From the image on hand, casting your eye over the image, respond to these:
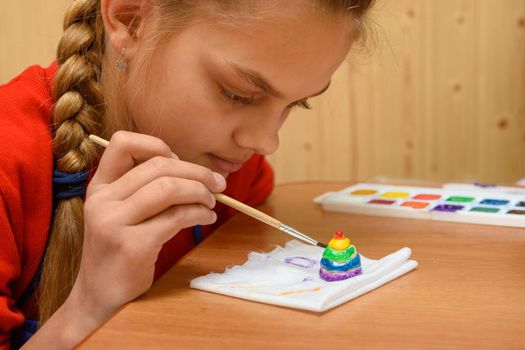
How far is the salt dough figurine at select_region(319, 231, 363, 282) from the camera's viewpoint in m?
0.61

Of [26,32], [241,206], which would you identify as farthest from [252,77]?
[26,32]

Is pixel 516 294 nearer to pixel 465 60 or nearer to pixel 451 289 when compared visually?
pixel 451 289

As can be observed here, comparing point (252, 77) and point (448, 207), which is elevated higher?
point (252, 77)

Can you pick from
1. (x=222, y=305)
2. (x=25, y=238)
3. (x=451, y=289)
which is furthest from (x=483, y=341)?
(x=25, y=238)

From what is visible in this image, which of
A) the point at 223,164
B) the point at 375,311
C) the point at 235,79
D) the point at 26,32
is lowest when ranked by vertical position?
the point at 375,311

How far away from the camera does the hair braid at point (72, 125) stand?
74cm

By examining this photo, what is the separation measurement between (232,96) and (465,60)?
59.4 inches

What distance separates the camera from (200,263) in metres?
0.70

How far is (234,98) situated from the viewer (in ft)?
2.39

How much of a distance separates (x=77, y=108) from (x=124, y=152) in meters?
0.15

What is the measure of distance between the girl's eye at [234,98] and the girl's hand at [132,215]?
4.2 inches

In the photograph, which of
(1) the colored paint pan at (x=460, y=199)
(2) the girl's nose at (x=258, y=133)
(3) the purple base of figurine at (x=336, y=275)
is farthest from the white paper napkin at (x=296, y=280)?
(1) the colored paint pan at (x=460, y=199)

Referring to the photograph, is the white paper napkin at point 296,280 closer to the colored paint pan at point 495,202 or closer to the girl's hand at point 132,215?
the girl's hand at point 132,215

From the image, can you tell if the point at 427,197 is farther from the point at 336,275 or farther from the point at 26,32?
the point at 26,32
